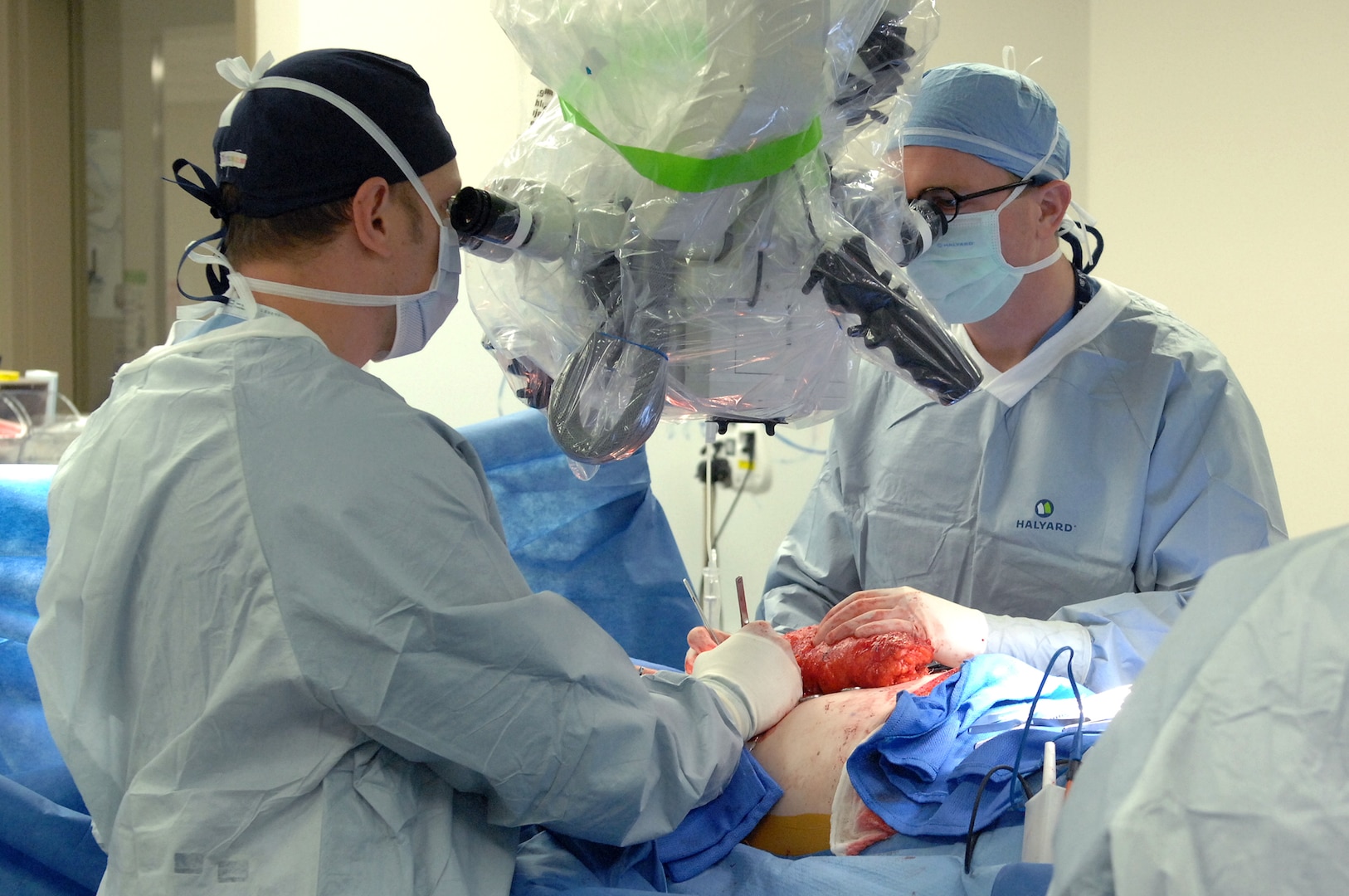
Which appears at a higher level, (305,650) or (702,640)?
(305,650)

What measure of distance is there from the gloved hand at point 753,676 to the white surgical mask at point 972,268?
1.98ft

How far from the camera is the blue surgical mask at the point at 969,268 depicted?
1704 millimetres

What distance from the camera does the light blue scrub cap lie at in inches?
67.7

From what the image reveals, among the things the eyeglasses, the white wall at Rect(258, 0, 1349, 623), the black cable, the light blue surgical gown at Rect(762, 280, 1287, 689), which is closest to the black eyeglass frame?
the eyeglasses

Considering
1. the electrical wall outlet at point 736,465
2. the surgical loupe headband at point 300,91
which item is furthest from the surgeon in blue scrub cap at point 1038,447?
the electrical wall outlet at point 736,465

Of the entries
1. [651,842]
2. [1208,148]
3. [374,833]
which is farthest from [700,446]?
[374,833]

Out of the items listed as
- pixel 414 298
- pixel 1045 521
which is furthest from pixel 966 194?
pixel 414 298

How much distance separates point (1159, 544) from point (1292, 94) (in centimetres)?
223

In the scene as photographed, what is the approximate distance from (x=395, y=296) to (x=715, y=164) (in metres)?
0.44

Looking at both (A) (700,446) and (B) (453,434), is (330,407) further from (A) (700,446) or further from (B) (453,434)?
(A) (700,446)

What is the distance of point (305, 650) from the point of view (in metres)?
0.99

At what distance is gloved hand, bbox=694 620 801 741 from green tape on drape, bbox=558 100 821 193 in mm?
638

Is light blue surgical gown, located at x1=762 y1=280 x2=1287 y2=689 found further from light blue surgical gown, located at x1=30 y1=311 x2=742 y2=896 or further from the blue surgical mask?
light blue surgical gown, located at x1=30 y1=311 x2=742 y2=896

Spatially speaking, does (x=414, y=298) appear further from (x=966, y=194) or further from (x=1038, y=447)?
(x=1038, y=447)
